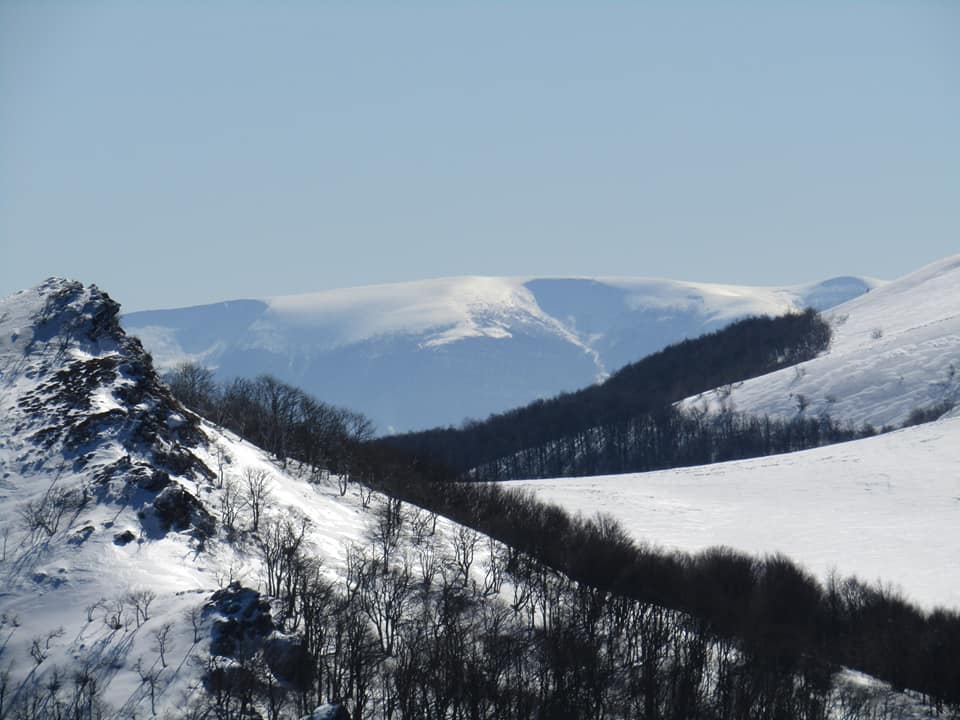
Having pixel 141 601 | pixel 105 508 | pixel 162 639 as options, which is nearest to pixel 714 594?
pixel 162 639

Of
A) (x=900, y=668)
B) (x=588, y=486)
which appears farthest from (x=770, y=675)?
(x=588, y=486)

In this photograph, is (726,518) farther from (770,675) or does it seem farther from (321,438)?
(770,675)

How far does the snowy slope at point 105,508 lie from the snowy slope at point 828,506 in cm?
4130

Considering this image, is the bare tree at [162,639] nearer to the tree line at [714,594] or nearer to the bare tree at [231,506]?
the tree line at [714,594]

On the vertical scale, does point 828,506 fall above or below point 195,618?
below

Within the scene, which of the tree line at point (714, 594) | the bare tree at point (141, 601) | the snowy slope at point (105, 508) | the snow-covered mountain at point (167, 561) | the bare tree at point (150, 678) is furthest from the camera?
the tree line at point (714, 594)

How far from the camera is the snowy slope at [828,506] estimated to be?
312 feet

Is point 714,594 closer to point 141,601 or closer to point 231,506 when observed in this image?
point 231,506

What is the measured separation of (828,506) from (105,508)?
3183 inches

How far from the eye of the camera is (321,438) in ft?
349

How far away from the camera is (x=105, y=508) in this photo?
69.6 metres

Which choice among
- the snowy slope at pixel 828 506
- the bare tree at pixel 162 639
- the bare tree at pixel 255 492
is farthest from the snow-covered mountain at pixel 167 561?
the snowy slope at pixel 828 506

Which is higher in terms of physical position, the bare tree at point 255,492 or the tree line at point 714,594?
the bare tree at point 255,492

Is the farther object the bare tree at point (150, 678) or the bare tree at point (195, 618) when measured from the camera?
the bare tree at point (195, 618)
